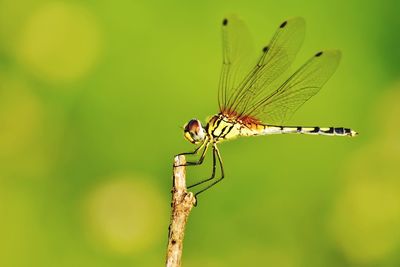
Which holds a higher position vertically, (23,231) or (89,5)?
(89,5)

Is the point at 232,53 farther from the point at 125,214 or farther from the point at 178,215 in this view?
the point at 178,215

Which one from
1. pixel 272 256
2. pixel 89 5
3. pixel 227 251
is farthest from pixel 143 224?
pixel 89 5

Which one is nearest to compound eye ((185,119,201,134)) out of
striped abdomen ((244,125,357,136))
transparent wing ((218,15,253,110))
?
transparent wing ((218,15,253,110))

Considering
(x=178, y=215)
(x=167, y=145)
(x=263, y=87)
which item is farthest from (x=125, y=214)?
(x=178, y=215)

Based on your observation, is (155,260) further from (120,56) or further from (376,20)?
(376,20)

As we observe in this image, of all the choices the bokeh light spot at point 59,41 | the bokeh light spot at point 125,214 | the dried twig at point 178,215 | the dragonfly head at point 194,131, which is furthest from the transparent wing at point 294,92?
the dried twig at point 178,215

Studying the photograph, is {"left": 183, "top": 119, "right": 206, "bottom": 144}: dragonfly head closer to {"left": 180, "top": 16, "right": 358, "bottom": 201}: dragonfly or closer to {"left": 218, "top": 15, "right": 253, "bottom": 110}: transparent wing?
{"left": 180, "top": 16, "right": 358, "bottom": 201}: dragonfly

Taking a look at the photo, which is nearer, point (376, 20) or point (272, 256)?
point (272, 256)
